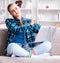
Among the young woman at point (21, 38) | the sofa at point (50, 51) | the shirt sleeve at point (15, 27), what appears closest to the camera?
the sofa at point (50, 51)

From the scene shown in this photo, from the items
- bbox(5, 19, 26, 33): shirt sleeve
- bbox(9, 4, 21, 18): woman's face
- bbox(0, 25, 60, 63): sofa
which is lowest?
bbox(0, 25, 60, 63): sofa

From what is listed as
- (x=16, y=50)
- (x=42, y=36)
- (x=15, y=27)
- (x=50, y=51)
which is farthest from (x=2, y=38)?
(x=50, y=51)

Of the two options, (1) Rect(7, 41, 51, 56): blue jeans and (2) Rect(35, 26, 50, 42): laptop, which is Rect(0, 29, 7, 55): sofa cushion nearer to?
(1) Rect(7, 41, 51, 56): blue jeans

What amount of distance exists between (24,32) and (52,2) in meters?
3.73

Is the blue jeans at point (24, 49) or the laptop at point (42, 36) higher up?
the laptop at point (42, 36)

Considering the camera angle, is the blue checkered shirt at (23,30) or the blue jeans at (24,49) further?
the blue checkered shirt at (23,30)

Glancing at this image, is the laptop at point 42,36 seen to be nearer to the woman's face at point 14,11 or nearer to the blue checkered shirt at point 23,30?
the blue checkered shirt at point 23,30

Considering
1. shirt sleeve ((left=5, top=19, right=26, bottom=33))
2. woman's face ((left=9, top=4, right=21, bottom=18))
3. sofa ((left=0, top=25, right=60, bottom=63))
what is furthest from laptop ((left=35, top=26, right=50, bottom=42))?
woman's face ((left=9, top=4, right=21, bottom=18))

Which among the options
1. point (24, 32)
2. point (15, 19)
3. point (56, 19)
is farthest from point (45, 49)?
point (56, 19)

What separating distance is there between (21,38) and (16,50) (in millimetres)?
245

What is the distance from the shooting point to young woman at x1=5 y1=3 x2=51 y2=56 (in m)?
2.49

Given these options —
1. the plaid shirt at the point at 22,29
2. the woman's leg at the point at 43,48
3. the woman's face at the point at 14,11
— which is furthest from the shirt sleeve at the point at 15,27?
the woman's leg at the point at 43,48

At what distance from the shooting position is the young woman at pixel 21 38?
2492mm

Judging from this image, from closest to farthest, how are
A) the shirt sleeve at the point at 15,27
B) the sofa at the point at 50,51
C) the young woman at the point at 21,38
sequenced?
the sofa at the point at 50,51 → the young woman at the point at 21,38 → the shirt sleeve at the point at 15,27
